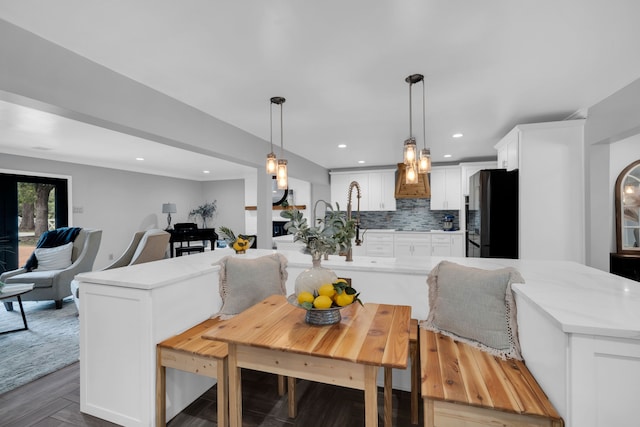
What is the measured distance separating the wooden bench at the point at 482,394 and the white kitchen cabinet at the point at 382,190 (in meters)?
5.05

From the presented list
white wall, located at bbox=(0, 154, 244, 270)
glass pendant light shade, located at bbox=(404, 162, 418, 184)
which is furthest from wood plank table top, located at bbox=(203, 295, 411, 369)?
white wall, located at bbox=(0, 154, 244, 270)

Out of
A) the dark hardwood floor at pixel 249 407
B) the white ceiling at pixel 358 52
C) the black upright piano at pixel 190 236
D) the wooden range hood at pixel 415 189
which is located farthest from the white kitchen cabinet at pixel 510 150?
the black upright piano at pixel 190 236

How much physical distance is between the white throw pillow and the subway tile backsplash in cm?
534

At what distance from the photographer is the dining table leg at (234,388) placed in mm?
1378

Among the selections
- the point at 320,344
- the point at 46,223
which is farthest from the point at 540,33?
the point at 46,223

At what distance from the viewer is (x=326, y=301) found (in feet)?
4.58

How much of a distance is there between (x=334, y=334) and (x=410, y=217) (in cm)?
546

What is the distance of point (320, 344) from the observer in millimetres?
1264

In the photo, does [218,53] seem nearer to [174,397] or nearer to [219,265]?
[219,265]

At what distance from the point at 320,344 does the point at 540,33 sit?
2042mm

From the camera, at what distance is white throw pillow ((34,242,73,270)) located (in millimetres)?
4191

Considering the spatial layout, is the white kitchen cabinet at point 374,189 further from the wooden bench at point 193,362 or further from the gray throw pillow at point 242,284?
the wooden bench at point 193,362

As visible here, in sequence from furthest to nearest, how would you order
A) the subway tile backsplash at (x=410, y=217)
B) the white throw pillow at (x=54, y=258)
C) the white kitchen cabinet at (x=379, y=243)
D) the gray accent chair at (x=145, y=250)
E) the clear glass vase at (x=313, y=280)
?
the subway tile backsplash at (x=410, y=217) < the white kitchen cabinet at (x=379, y=243) < the white throw pillow at (x=54, y=258) < the gray accent chair at (x=145, y=250) < the clear glass vase at (x=313, y=280)

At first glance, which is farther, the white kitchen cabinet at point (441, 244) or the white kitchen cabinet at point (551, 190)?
the white kitchen cabinet at point (441, 244)
